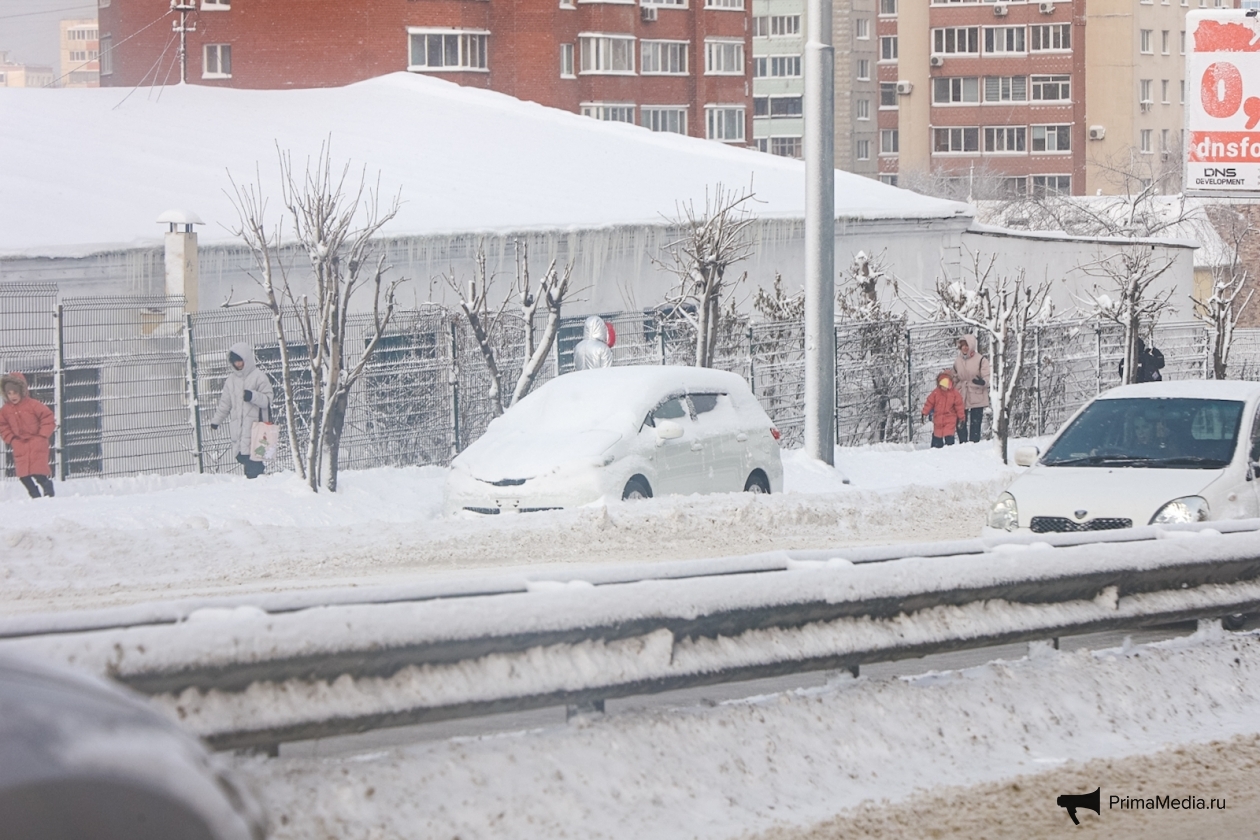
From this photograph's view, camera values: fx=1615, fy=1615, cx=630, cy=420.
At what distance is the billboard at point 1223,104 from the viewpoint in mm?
24844

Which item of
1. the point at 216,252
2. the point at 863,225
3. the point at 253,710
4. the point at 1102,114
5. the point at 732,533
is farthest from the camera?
the point at 1102,114

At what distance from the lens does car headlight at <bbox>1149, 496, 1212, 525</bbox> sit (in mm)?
9445

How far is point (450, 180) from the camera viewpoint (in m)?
31.9

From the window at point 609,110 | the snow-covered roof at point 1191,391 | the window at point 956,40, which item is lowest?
the snow-covered roof at point 1191,391

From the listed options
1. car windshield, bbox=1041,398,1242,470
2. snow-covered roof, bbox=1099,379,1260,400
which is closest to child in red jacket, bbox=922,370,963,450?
snow-covered roof, bbox=1099,379,1260,400

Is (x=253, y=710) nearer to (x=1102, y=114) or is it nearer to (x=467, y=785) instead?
→ (x=467, y=785)

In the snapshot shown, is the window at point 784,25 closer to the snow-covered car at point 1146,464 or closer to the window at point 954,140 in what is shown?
the window at point 954,140

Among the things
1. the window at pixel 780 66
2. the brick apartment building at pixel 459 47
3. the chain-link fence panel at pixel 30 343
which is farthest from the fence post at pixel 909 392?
the window at pixel 780 66

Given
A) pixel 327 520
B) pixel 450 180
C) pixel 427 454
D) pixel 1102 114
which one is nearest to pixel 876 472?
pixel 427 454

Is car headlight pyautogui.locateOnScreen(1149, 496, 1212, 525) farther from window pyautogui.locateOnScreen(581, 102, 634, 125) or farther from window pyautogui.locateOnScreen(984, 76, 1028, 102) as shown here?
window pyautogui.locateOnScreen(984, 76, 1028, 102)

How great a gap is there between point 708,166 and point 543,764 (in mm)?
33414

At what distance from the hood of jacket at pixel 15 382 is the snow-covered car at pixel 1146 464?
11.0 meters

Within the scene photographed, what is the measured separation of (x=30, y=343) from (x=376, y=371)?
14.2ft

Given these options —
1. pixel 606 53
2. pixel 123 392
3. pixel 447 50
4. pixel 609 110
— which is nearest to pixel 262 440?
pixel 123 392
